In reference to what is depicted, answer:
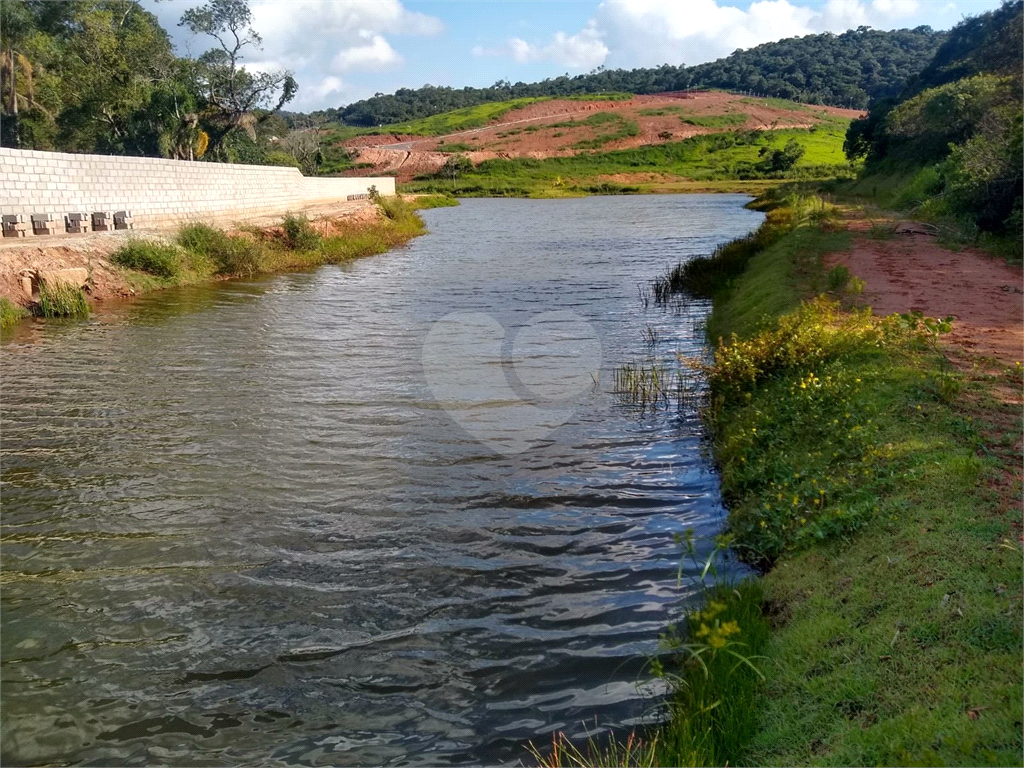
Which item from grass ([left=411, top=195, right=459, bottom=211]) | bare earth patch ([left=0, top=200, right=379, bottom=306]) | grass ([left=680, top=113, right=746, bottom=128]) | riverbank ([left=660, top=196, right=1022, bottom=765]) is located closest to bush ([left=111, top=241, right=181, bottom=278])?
bare earth patch ([left=0, top=200, right=379, bottom=306])

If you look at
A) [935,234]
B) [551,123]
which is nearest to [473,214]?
[935,234]

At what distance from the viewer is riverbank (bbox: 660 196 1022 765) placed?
3.51 m

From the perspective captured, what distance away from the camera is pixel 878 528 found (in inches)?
209

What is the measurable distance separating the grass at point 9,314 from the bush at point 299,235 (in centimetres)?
1146

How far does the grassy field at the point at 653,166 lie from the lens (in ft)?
265

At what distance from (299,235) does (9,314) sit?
1236cm

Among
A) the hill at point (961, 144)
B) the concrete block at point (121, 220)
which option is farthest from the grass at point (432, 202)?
the concrete block at point (121, 220)

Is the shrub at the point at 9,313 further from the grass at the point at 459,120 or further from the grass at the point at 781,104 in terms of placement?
the grass at the point at 781,104

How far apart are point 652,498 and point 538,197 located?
228ft

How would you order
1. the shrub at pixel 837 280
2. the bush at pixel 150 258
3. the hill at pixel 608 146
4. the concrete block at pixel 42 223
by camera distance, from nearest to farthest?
the shrub at pixel 837 280
the concrete block at pixel 42 223
the bush at pixel 150 258
the hill at pixel 608 146

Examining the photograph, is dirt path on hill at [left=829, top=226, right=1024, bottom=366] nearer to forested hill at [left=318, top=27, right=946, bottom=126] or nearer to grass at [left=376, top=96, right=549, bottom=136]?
grass at [left=376, top=96, right=549, bottom=136]

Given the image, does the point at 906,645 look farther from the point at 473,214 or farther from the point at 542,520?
the point at 473,214

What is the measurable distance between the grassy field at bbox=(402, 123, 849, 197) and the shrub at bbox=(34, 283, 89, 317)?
6296 cm

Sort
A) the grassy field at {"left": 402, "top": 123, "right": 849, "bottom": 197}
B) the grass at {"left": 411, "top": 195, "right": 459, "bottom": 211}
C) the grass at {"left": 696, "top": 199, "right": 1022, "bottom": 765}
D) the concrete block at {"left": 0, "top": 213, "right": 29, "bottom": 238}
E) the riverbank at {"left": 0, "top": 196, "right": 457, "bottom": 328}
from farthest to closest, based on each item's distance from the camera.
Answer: the grassy field at {"left": 402, "top": 123, "right": 849, "bottom": 197} → the grass at {"left": 411, "top": 195, "right": 459, "bottom": 211} → the concrete block at {"left": 0, "top": 213, "right": 29, "bottom": 238} → the riverbank at {"left": 0, "top": 196, "right": 457, "bottom": 328} → the grass at {"left": 696, "top": 199, "right": 1022, "bottom": 765}
